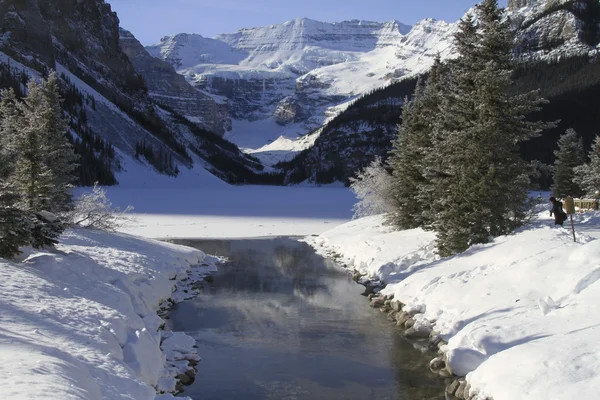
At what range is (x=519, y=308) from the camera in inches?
569

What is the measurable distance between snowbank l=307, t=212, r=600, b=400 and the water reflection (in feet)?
4.81

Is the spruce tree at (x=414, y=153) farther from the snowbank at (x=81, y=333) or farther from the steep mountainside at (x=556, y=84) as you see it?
the steep mountainside at (x=556, y=84)

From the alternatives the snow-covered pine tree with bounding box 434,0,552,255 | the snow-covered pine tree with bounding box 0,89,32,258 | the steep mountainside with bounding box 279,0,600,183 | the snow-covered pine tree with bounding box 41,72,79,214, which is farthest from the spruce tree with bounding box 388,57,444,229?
the steep mountainside with bounding box 279,0,600,183

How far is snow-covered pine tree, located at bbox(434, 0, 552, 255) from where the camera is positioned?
2139cm

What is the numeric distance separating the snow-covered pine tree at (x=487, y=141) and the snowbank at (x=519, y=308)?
4.69 feet

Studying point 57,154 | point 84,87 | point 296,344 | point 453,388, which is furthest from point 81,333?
point 84,87

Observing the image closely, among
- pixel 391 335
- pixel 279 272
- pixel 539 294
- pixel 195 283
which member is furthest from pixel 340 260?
pixel 539 294

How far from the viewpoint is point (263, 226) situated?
57.1 metres

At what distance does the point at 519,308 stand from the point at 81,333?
454 inches

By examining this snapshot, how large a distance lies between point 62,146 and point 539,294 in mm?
25490

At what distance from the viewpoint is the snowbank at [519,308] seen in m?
10.6

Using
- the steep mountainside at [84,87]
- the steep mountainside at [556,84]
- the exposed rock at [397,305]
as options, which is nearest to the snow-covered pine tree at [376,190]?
the exposed rock at [397,305]

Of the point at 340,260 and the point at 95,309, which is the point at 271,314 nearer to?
the point at 95,309

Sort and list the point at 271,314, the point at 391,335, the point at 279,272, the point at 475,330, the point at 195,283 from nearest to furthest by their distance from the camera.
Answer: the point at 475,330
the point at 391,335
the point at 271,314
the point at 195,283
the point at 279,272
